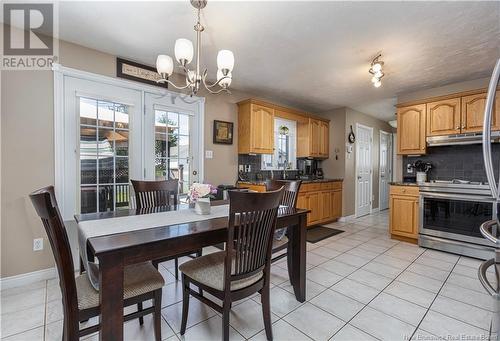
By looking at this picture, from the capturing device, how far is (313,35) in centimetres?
235

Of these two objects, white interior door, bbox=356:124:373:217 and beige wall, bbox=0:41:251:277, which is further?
white interior door, bbox=356:124:373:217

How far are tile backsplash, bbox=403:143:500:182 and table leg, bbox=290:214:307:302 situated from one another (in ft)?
10.3

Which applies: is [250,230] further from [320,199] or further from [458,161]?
[458,161]

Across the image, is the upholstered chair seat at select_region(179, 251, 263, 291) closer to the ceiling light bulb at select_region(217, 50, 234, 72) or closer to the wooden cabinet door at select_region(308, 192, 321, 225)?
the ceiling light bulb at select_region(217, 50, 234, 72)

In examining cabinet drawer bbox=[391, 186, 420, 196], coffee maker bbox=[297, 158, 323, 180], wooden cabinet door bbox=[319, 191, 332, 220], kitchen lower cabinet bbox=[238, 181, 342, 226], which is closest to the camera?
cabinet drawer bbox=[391, 186, 420, 196]

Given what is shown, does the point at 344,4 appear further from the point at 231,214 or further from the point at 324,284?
the point at 324,284

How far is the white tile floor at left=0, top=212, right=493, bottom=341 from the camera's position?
168cm

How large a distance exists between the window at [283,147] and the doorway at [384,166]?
2878mm

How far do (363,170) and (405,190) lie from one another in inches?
75.8

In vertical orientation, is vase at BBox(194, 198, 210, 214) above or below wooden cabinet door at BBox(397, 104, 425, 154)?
below

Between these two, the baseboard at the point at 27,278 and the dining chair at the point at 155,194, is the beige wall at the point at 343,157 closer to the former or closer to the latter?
the dining chair at the point at 155,194

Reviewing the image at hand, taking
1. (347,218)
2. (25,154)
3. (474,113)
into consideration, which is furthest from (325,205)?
(25,154)

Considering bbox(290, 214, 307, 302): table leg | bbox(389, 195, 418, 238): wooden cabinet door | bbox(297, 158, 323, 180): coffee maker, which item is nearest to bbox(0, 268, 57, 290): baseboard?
bbox(290, 214, 307, 302): table leg

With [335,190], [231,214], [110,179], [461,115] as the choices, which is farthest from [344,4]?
[335,190]
